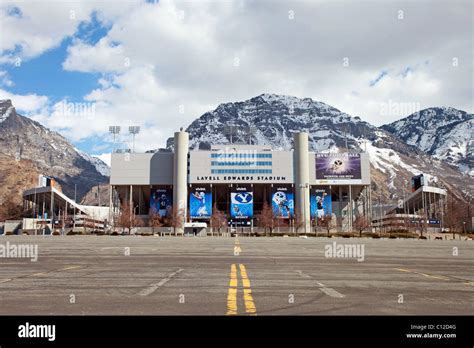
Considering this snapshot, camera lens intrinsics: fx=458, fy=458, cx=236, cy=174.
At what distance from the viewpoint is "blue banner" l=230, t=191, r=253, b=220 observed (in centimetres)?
12475

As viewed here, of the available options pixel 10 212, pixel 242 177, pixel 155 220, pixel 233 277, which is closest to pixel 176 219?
pixel 155 220

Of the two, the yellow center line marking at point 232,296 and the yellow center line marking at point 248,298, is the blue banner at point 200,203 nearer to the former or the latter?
the yellow center line marking at point 232,296

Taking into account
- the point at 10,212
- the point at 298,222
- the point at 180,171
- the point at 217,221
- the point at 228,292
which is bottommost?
the point at 298,222

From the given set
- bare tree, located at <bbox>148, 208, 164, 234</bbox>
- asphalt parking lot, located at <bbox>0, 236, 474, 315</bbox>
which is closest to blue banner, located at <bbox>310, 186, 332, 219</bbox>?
bare tree, located at <bbox>148, 208, 164, 234</bbox>

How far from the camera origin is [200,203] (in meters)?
124

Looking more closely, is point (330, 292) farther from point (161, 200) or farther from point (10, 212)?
point (10, 212)

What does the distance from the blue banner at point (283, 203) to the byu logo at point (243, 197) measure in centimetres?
663

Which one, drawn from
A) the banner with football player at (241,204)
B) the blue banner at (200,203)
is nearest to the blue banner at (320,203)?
the banner with football player at (241,204)

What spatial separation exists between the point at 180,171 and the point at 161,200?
1038 cm

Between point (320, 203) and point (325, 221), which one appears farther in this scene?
point (320, 203)

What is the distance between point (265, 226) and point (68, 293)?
104 meters

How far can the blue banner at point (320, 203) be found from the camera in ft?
421

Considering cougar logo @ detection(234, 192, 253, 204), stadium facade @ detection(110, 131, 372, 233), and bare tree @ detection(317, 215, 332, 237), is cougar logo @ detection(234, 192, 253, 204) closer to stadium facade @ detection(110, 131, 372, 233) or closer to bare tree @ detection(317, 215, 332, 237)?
stadium facade @ detection(110, 131, 372, 233)
